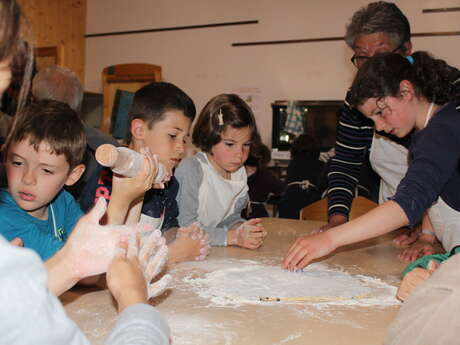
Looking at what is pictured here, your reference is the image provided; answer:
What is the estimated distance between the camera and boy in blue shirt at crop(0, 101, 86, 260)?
119 centimetres

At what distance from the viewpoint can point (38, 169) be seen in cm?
125

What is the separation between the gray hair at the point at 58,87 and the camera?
245 cm

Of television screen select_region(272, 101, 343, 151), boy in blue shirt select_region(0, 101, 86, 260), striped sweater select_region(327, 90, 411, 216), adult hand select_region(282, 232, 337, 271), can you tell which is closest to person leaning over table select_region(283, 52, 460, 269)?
adult hand select_region(282, 232, 337, 271)

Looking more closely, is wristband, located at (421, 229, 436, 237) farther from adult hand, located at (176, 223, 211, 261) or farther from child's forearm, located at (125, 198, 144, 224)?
child's forearm, located at (125, 198, 144, 224)

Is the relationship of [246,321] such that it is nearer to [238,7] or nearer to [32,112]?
[32,112]

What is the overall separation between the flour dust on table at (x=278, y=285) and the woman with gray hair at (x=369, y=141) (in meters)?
0.56

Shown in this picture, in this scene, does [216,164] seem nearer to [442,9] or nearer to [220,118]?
[220,118]

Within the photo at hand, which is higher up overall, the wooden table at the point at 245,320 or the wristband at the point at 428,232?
the wooden table at the point at 245,320

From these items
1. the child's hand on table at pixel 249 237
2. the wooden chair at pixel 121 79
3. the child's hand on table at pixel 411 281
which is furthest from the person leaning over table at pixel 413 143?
the wooden chair at pixel 121 79

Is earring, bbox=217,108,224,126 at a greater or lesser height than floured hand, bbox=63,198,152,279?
greater

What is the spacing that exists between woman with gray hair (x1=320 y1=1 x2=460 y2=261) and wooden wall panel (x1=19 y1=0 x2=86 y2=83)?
16.5 feet

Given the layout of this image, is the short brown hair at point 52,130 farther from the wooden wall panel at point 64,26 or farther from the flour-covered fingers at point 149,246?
the wooden wall panel at point 64,26

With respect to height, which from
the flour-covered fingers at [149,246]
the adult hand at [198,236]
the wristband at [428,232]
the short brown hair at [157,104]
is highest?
the short brown hair at [157,104]

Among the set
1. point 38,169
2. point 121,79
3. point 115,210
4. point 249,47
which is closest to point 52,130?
point 38,169
